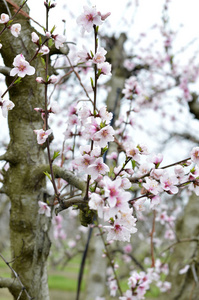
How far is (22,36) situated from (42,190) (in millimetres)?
875

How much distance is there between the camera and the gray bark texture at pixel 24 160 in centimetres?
147

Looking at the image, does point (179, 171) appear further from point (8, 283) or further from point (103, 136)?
point (8, 283)

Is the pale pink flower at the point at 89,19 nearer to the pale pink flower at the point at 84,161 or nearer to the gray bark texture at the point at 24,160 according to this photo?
the pale pink flower at the point at 84,161

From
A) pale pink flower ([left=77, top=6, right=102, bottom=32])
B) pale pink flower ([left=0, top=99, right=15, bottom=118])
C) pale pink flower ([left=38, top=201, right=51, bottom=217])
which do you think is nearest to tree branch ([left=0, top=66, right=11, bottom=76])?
pale pink flower ([left=0, top=99, right=15, bottom=118])

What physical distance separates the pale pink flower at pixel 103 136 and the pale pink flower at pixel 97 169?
0.18ft

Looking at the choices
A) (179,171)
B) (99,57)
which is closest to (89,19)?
(99,57)

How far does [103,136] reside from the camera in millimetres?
885

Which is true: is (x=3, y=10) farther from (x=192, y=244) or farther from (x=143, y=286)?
(x=192, y=244)

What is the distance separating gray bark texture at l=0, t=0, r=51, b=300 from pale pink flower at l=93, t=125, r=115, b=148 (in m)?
0.72

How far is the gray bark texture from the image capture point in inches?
58.1

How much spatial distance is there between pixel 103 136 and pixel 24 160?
79 centimetres

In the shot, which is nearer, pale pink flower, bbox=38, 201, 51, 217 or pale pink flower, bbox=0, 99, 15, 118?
pale pink flower, bbox=0, 99, 15, 118

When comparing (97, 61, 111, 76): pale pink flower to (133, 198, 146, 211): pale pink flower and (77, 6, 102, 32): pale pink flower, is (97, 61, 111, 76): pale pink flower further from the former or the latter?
(133, 198, 146, 211): pale pink flower

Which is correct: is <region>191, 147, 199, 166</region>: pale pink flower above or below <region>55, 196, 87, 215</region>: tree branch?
above
